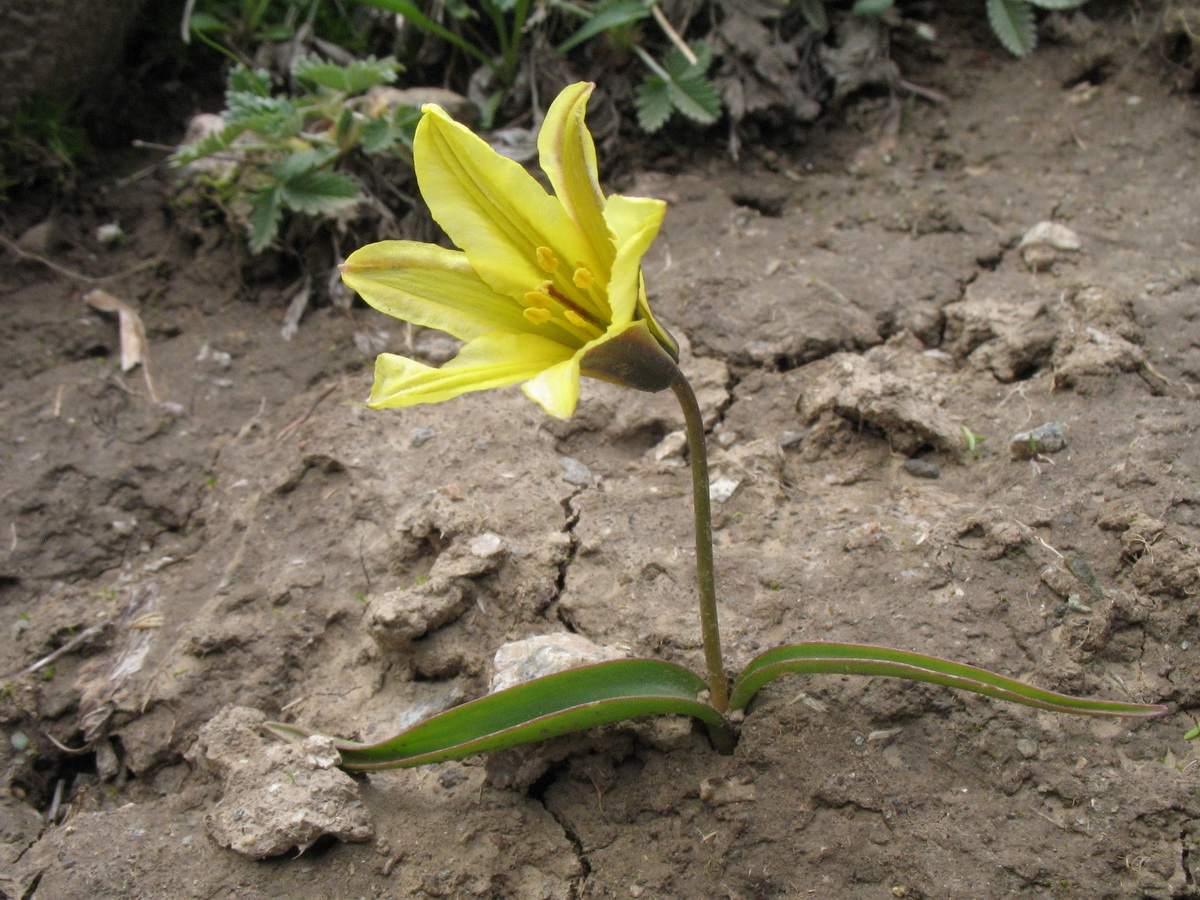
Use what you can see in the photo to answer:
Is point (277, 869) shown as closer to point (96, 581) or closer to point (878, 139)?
point (96, 581)

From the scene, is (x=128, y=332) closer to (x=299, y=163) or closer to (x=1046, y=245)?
(x=299, y=163)

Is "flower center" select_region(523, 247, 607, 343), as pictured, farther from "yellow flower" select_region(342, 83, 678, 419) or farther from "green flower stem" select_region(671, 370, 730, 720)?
"green flower stem" select_region(671, 370, 730, 720)

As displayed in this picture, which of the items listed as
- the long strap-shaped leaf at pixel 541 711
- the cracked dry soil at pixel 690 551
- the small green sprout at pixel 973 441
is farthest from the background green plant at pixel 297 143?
the small green sprout at pixel 973 441

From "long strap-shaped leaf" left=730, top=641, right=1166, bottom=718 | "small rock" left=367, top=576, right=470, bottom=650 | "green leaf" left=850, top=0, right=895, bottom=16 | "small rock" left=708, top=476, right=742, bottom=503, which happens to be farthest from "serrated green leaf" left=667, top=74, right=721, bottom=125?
"long strap-shaped leaf" left=730, top=641, right=1166, bottom=718

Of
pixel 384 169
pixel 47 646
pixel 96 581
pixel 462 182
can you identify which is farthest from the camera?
pixel 384 169

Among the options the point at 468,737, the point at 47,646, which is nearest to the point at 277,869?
the point at 468,737

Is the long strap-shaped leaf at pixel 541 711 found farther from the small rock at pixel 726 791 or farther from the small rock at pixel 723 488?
the small rock at pixel 723 488
